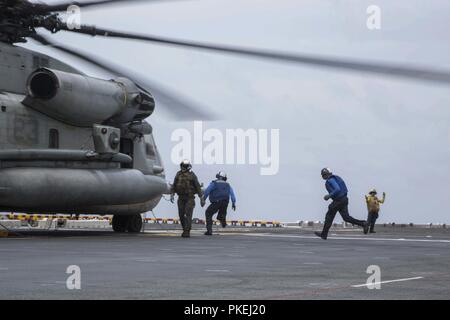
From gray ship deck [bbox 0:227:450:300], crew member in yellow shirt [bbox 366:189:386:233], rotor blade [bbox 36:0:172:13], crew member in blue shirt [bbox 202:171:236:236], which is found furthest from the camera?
crew member in yellow shirt [bbox 366:189:386:233]

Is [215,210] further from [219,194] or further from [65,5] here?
[65,5]

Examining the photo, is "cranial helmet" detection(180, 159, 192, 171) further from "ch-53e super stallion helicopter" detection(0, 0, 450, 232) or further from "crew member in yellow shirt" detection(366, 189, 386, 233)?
"crew member in yellow shirt" detection(366, 189, 386, 233)

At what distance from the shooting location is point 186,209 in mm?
21406

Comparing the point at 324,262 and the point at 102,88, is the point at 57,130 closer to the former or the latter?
the point at 102,88

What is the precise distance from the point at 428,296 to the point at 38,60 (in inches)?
599

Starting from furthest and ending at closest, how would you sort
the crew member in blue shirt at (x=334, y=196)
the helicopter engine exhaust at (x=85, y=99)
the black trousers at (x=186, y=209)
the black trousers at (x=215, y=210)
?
1. the black trousers at (x=215, y=210)
2. the black trousers at (x=186, y=209)
3. the crew member in blue shirt at (x=334, y=196)
4. the helicopter engine exhaust at (x=85, y=99)

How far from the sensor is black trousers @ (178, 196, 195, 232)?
840 inches

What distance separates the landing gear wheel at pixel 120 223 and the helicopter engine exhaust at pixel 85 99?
3671 mm

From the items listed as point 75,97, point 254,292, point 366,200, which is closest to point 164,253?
point 254,292

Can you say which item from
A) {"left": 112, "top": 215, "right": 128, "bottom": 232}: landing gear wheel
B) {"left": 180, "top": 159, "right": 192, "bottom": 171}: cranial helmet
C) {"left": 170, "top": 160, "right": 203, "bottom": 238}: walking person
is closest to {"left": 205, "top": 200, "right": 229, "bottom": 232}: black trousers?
{"left": 170, "top": 160, "right": 203, "bottom": 238}: walking person

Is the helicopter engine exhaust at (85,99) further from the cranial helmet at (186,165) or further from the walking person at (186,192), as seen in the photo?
the walking person at (186,192)

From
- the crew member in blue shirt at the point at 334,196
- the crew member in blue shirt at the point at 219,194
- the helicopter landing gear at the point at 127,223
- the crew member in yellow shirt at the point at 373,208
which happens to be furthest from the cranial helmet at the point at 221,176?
the crew member in yellow shirt at the point at 373,208

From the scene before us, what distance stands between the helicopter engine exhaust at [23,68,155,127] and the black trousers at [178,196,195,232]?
2.66 meters

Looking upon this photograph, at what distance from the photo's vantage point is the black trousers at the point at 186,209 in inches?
840
